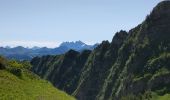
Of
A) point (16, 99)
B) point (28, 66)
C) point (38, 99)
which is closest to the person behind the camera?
point (16, 99)

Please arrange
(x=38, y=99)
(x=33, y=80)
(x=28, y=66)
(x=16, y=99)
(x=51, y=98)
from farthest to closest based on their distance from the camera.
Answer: (x=28, y=66), (x=33, y=80), (x=51, y=98), (x=38, y=99), (x=16, y=99)

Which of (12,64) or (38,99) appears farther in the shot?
(12,64)

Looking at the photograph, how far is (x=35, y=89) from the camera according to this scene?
45844 millimetres

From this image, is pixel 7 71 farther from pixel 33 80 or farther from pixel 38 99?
pixel 38 99

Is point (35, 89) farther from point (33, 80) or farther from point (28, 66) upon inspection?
point (28, 66)

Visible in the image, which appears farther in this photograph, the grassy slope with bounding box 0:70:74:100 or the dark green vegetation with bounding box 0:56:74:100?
the dark green vegetation with bounding box 0:56:74:100

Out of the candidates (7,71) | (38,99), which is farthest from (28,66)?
(38,99)

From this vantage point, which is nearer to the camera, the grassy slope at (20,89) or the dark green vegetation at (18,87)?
the grassy slope at (20,89)

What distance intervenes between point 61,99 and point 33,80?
8.58 m

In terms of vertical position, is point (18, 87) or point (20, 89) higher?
point (18, 87)

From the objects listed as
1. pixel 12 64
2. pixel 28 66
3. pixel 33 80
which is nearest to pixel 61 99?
pixel 33 80

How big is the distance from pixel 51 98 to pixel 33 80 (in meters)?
9.89

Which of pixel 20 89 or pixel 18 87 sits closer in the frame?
pixel 20 89

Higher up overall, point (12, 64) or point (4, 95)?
point (12, 64)
